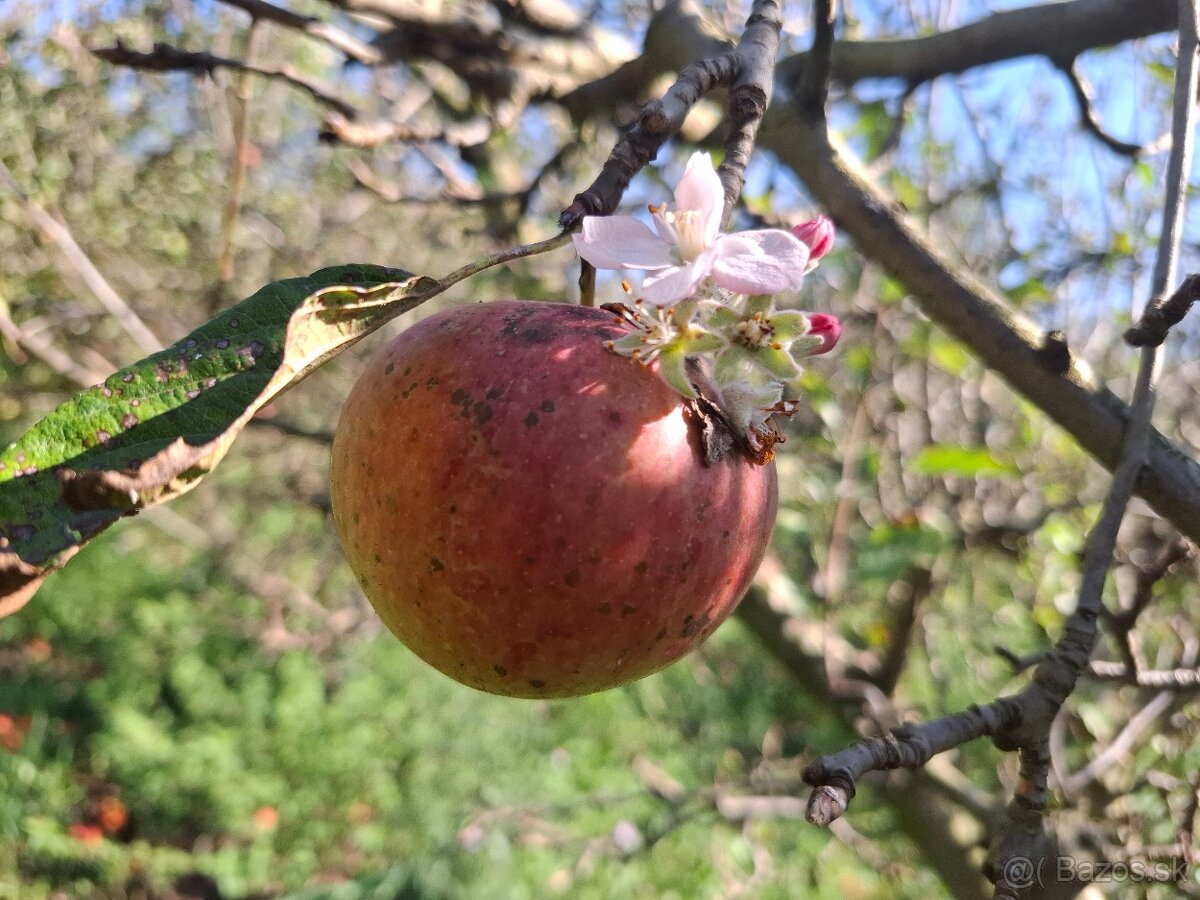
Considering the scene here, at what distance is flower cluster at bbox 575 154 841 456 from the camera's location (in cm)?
68

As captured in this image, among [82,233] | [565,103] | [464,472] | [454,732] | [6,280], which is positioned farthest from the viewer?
[454,732]

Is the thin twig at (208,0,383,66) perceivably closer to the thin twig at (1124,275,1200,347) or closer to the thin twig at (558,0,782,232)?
the thin twig at (558,0,782,232)

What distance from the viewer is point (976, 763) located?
4375 mm

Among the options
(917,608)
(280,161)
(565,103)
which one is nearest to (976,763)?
(917,608)

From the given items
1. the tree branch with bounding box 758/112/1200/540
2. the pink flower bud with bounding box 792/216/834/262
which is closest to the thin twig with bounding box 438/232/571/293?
the pink flower bud with bounding box 792/216/834/262

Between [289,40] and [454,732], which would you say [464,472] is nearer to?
[454,732]

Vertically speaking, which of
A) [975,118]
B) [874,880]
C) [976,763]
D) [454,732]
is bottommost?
[874,880]

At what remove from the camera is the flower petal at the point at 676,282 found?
2.17 feet

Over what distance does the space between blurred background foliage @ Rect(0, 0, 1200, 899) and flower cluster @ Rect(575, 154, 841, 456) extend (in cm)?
A: 157

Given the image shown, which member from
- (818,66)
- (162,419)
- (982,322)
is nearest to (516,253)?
(162,419)

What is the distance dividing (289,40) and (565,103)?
3819 millimetres

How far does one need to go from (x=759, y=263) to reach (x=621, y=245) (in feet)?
0.38

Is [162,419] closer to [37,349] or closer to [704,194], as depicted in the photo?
[704,194]

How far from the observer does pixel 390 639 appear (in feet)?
18.5
